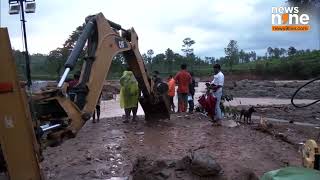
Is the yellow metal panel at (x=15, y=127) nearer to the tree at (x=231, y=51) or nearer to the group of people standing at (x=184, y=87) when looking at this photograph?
the group of people standing at (x=184, y=87)

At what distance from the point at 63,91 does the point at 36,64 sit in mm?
52947

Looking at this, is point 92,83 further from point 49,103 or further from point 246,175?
point 246,175

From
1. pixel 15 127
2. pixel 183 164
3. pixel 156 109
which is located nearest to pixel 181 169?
pixel 183 164

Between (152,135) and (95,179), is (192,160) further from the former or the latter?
(152,135)

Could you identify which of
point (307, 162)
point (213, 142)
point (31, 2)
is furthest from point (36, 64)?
point (307, 162)

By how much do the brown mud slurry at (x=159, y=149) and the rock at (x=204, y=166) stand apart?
0.21 meters

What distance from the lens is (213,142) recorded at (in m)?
9.77

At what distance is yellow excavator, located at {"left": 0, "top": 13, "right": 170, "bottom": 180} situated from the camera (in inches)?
219

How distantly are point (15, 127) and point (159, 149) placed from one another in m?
4.21

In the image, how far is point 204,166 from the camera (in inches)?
288

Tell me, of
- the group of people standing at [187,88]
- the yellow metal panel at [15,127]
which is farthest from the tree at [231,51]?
the yellow metal panel at [15,127]

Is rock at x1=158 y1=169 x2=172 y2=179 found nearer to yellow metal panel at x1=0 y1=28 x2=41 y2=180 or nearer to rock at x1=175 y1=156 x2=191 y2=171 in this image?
rock at x1=175 y1=156 x2=191 y2=171

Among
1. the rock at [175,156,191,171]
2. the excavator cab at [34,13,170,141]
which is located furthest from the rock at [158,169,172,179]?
the excavator cab at [34,13,170,141]

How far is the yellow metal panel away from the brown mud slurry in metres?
2.28
